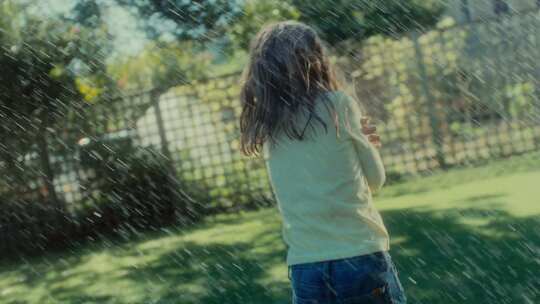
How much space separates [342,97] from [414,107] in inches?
257

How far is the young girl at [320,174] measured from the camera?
1998mm

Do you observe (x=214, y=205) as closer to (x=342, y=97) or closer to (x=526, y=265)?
(x=526, y=265)

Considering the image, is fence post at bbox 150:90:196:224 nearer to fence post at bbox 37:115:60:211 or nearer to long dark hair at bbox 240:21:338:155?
fence post at bbox 37:115:60:211

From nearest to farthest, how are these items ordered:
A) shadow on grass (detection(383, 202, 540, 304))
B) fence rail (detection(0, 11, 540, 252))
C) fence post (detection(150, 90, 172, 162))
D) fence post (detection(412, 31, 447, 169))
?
1. shadow on grass (detection(383, 202, 540, 304))
2. fence rail (detection(0, 11, 540, 252))
3. fence post (detection(150, 90, 172, 162))
4. fence post (detection(412, 31, 447, 169))

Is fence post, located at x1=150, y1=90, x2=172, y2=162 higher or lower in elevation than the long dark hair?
lower

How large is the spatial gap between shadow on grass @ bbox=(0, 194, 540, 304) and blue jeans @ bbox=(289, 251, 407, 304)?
4.91 feet

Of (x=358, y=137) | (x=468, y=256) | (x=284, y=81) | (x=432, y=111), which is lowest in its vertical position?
(x=432, y=111)

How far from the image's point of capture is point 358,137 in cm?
202

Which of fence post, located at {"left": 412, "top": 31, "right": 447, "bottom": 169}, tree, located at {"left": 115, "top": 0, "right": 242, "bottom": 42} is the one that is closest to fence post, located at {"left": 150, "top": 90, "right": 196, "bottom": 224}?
tree, located at {"left": 115, "top": 0, "right": 242, "bottom": 42}

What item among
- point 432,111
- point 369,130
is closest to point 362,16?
point 432,111

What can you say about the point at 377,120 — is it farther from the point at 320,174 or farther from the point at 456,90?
the point at 320,174

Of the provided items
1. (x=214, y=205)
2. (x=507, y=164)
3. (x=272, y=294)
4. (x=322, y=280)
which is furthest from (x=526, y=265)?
(x=214, y=205)

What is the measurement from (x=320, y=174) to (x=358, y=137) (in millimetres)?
152

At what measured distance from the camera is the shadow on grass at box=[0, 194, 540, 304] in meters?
3.62
